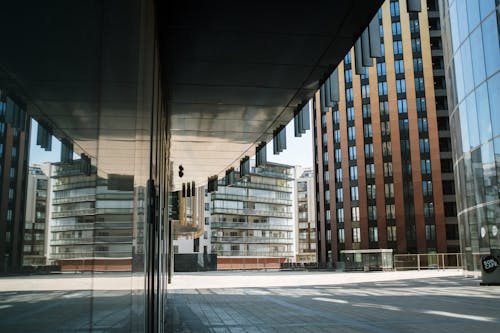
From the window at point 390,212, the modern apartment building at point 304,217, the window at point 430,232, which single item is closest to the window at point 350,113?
the window at point 390,212

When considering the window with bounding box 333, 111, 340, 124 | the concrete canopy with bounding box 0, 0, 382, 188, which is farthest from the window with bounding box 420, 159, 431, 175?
the concrete canopy with bounding box 0, 0, 382, 188

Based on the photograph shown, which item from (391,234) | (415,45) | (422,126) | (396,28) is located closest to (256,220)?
(391,234)

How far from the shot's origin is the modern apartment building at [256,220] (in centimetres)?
11588

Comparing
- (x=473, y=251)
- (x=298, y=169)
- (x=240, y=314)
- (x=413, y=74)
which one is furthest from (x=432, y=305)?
(x=298, y=169)

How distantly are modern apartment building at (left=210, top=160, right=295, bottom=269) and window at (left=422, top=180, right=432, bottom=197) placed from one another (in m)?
42.7

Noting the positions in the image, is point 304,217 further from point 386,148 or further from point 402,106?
point 402,106

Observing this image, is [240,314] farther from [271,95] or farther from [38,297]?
[38,297]

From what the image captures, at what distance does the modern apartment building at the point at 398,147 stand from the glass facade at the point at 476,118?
4412 centimetres

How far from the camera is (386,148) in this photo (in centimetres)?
8031


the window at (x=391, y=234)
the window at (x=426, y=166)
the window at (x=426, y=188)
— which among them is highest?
the window at (x=426, y=166)

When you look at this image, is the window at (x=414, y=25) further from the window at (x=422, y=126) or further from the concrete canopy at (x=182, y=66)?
the concrete canopy at (x=182, y=66)

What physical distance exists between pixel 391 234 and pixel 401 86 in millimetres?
23543

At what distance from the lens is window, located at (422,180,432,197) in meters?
76.1

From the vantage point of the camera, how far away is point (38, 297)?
2.33 feet
